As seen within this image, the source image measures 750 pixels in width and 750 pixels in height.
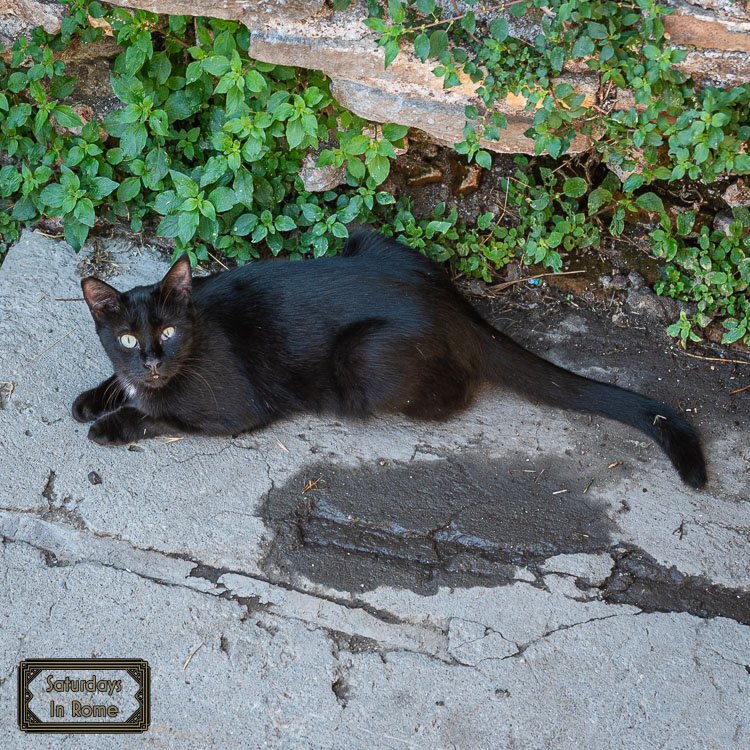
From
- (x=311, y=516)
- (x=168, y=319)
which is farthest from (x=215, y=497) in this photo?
(x=168, y=319)

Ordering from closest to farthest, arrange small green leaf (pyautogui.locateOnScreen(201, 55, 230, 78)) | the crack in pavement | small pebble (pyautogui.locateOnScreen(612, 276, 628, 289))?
the crack in pavement
small green leaf (pyautogui.locateOnScreen(201, 55, 230, 78))
small pebble (pyautogui.locateOnScreen(612, 276, 628, 289))

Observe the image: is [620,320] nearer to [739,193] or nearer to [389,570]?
[739,193]

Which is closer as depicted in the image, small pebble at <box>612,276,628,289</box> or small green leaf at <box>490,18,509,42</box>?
small green leaf at <box>490,18,509,42</box>

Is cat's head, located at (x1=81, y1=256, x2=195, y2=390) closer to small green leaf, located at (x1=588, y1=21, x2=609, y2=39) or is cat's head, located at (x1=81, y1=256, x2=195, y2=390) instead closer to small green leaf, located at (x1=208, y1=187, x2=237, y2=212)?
small green leaf, located at (x1=208, y1=187, x2=237, y2=212)

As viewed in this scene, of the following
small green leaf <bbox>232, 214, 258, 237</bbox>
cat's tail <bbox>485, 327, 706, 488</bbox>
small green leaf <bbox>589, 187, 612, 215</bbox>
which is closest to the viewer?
cat's tail <bbox>485, 327, 706, 488</bbox>

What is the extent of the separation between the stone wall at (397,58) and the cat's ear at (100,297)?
1276 mm

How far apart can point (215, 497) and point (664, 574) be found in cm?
178

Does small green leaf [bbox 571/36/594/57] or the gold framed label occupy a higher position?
small green leaf [bbox 571/36/594/57]

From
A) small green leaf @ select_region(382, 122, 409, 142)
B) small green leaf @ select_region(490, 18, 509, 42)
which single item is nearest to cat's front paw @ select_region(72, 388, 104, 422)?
small green leaf @ select_region(382, 122, 409, 142)

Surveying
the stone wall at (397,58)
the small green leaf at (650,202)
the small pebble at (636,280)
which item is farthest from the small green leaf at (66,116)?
the small pebble at (636,280)

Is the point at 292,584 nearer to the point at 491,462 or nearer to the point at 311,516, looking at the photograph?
the point at 311,516

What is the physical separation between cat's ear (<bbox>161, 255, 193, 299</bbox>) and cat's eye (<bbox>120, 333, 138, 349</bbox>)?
0.72ft

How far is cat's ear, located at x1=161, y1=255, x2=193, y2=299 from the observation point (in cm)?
326

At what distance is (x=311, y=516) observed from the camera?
10.9 feet
